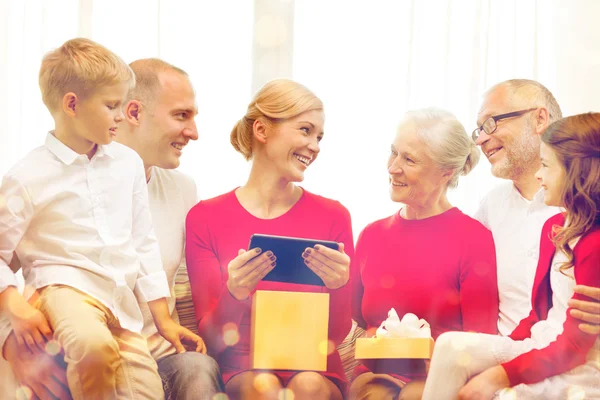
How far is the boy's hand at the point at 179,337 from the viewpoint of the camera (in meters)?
2.16

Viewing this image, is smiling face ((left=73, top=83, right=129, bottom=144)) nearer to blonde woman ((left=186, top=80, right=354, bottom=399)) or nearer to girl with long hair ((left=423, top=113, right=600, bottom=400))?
blonde woman ((left=186, top=80, right=354, bottom=399))

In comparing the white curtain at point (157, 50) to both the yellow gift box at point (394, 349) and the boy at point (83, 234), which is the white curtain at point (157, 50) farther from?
the yellow gift box at point (394, 349)

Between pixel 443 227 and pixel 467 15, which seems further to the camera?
pixel 467 15

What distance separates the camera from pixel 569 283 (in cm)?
197

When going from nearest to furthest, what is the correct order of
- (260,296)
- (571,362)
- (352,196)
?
(571,362), (260,296), (352,196)

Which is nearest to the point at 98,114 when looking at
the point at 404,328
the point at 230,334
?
the point at 230,334

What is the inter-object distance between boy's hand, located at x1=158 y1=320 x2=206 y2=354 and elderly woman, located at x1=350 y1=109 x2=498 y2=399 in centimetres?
47

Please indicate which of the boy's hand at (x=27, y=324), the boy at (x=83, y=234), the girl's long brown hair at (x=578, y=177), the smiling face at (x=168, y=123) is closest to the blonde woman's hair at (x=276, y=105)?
the smiling face at (x=168, y=123)

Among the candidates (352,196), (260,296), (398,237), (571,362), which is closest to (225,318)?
(260,296)

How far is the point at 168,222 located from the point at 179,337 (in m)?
0.43

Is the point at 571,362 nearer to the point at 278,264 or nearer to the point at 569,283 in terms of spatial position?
the point at 569,283

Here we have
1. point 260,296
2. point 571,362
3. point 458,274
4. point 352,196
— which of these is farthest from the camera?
point 352,196

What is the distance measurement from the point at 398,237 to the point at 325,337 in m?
0.51

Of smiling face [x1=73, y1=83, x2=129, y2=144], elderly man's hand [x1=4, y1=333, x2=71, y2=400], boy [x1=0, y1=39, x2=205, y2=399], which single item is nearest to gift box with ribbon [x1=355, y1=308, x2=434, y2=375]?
boy [x1=0, y1=39, x2=205, y2=399]
